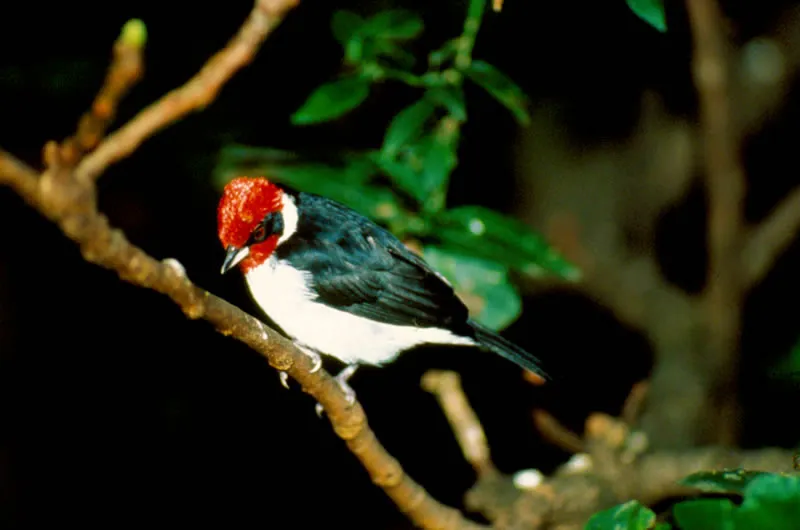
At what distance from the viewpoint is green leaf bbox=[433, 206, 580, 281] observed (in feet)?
8.91

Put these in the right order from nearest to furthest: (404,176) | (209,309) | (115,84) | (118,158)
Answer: (115,84), (118,158), (209,309), (404,176)

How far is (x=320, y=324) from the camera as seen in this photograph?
2.81 meters

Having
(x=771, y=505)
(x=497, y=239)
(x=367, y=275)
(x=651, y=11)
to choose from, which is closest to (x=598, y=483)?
(x=497, y=239)

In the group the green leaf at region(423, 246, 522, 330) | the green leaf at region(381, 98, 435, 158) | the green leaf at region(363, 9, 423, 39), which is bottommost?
the green leaf at region(423, 246, 522, 330)

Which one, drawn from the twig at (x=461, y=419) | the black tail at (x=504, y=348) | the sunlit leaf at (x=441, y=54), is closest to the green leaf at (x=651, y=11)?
the sunlit leaf at (x=441, y=54)

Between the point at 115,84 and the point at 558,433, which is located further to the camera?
the point at 558,433

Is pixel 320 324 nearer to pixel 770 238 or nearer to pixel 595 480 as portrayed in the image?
pixel 595 480

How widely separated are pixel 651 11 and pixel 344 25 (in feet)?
3.61

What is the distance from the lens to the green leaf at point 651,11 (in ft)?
5.53

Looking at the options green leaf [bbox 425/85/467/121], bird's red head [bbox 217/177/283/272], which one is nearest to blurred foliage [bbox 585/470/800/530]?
green leaf [bbox 425/85/467/121]

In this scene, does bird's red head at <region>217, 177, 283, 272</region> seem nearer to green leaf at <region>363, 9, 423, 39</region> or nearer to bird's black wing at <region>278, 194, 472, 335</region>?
bird's black wing at <region>278, 194, 472, 335</region>

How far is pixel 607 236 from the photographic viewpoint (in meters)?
5.02

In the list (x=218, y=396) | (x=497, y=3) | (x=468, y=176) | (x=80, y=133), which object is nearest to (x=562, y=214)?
(x=468, y=176)

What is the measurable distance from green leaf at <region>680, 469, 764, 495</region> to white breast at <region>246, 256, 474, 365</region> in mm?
1366
